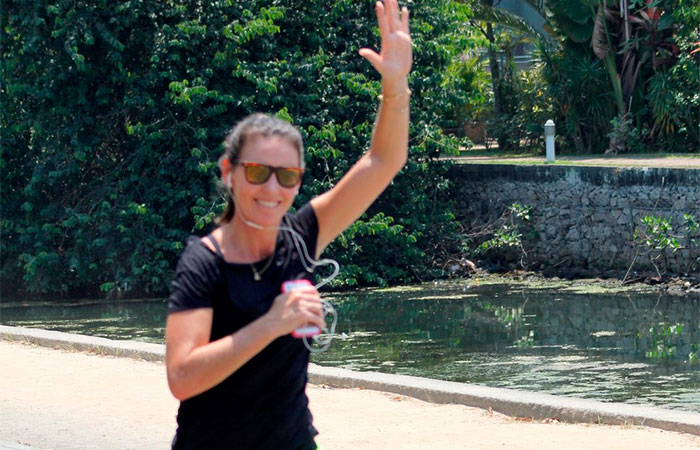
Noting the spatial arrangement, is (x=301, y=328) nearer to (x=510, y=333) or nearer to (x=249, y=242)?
(x=249, y=242)

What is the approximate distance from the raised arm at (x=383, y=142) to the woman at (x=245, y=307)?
8cm

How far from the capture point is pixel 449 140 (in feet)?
61.2

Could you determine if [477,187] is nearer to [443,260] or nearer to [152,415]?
[443,260]

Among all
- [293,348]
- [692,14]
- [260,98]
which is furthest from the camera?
[692,14]

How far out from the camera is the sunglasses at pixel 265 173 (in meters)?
3.02

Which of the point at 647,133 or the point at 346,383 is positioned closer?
the point at 346,383

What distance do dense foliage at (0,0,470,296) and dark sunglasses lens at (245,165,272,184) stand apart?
45.2 feet

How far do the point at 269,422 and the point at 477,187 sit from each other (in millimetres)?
16722

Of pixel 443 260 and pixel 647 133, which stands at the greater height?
pixel 647 133

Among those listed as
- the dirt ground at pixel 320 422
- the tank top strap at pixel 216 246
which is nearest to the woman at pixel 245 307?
the tank top strap at pixel 216 246

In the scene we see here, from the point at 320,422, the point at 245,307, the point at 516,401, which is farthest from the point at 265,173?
the point at 516,401

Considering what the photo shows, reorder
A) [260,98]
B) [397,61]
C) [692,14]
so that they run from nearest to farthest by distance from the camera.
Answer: [397,61], [260,98], [692,14]

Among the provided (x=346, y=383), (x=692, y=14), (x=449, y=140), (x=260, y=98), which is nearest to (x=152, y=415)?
(x=346, y=383)

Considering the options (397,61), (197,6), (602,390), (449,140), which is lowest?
(602,390)
